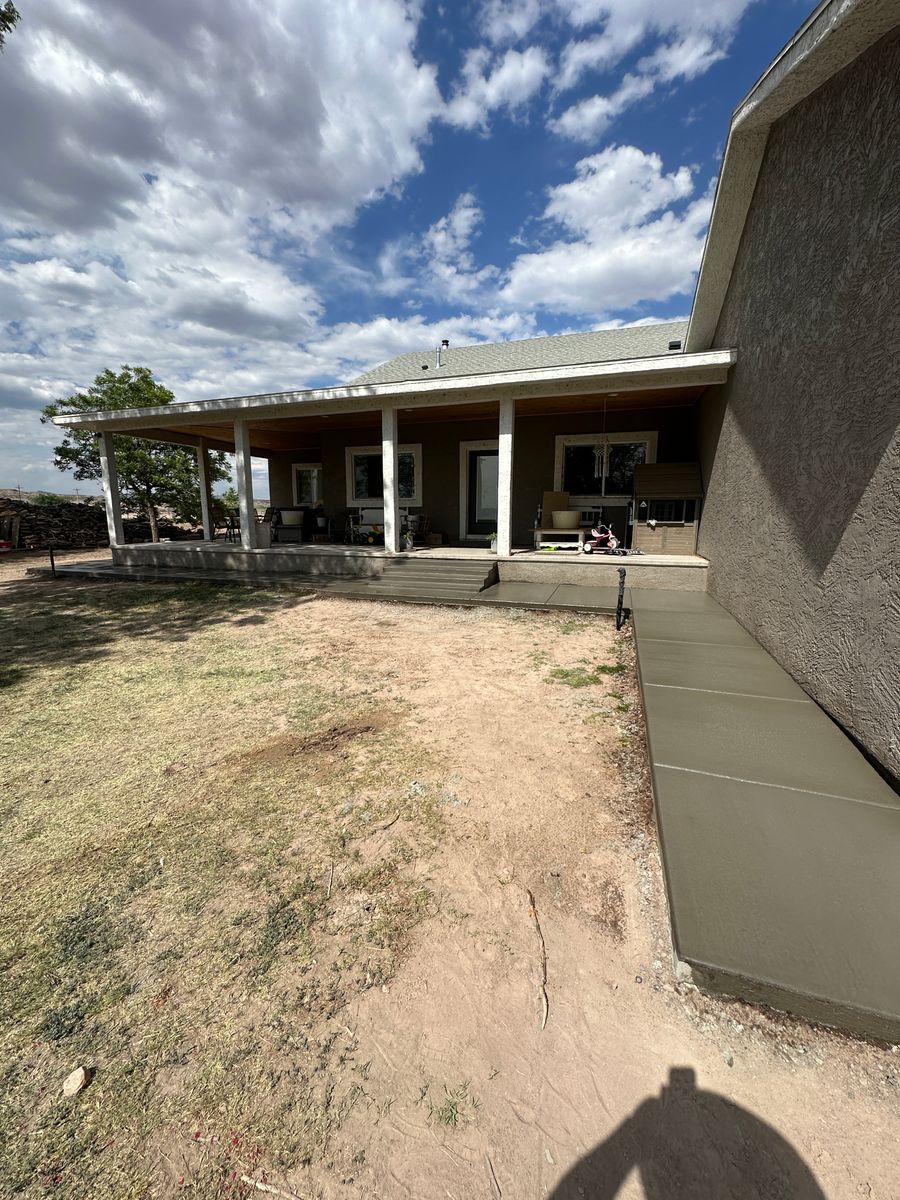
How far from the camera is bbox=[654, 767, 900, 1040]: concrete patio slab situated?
1.39m

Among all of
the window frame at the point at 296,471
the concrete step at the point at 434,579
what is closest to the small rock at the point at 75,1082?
the concrete step at the point at 434,579

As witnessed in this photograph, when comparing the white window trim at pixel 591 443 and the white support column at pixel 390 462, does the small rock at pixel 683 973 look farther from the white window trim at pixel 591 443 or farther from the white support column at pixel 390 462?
the white window trim at pixel 591 443

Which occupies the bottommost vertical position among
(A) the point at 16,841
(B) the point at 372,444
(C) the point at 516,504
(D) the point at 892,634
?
(A) the point at 16,841

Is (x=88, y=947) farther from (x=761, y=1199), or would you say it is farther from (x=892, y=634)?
(x=892, y=634)

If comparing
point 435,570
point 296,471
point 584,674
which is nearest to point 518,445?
point 435,570

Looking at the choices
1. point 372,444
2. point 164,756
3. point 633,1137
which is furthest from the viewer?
point 372,444

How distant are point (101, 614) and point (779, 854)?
822 centimetres

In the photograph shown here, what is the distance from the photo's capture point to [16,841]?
2.30m

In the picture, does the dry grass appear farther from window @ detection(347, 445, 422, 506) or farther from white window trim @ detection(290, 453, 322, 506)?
white window trim @ detection(290, 453, 322, 506)

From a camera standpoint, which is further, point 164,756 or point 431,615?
point 431,615

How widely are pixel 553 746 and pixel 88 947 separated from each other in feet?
8.06

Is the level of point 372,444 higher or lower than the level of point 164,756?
higher

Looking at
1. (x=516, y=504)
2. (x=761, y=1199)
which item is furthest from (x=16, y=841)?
(x=516, y=504)

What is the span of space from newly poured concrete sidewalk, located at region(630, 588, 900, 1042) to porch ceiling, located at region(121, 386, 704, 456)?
22.3ft
